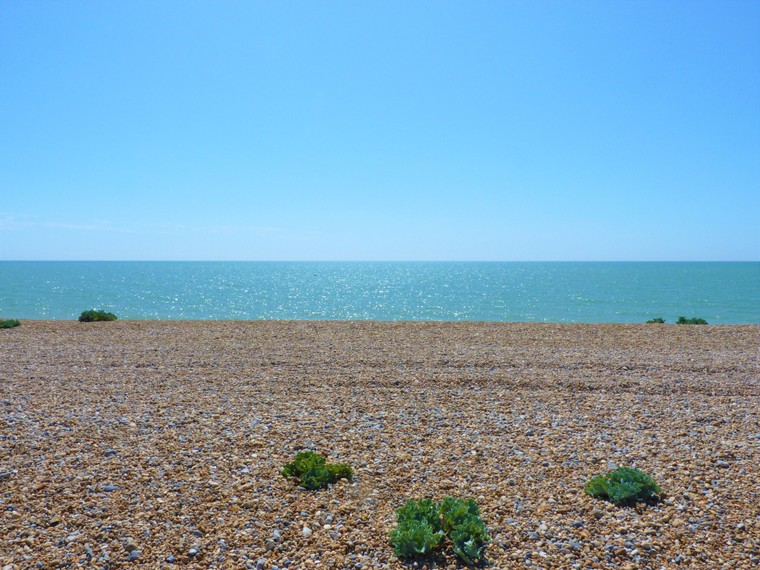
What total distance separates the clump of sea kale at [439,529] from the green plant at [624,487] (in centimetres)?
145

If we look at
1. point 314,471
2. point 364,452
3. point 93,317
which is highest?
point 93,317

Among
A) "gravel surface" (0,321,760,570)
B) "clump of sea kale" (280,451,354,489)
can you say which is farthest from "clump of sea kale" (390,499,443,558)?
"clump of sea kale" (280,451,354,489)

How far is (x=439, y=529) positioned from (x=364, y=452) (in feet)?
6.70

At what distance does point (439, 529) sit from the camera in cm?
455

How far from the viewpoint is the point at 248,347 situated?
14.0 meters

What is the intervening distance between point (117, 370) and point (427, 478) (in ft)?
27.4

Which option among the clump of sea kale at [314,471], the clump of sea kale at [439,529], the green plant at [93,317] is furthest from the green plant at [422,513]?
the green plant at [93,317]

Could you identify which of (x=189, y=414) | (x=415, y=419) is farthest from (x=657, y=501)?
(x=189, y=414)

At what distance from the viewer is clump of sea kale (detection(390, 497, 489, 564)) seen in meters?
4.27

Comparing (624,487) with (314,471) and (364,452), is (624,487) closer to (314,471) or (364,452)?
(364,452)

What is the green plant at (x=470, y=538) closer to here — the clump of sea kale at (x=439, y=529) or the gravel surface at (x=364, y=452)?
the clump of sea kale at (x=439, y=529)

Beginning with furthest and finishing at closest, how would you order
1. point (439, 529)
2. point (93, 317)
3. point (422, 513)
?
point (93, 317), point (422, 513), point (439, 529)

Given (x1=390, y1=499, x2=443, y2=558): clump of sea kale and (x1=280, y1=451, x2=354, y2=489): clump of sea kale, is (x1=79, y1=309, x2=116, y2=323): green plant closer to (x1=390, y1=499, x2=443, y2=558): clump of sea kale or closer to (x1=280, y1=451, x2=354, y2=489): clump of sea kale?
(x1=280, y1=451, x2=354, y2=489): clump of sea kale

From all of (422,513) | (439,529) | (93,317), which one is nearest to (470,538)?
(439,529)
